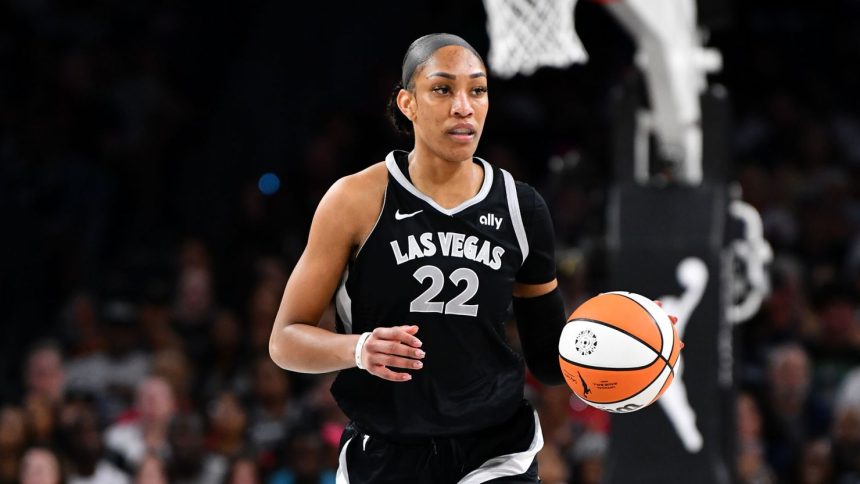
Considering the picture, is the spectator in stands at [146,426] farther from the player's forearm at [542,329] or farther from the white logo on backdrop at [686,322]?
the player's forearm at [542,329]

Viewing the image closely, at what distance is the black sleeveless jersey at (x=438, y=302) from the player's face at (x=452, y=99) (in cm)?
18

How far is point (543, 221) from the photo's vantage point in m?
3.88

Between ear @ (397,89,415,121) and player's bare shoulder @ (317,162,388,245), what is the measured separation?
0.20 metres

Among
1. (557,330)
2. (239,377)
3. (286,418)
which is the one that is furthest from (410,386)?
(239,377)

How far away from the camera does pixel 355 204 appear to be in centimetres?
370

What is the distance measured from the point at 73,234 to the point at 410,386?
809 cm

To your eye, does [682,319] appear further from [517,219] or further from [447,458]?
[447,458]

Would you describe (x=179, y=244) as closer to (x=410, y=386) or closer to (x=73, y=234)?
(x=73, y=234)

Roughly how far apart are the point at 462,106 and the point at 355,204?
0.41m

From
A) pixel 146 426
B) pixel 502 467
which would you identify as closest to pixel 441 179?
pixel 502 467

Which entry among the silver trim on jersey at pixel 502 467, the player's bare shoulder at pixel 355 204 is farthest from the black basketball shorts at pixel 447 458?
the player's bare shoulder at pixel 355 204

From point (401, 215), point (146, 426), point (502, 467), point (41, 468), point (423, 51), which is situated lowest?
point (146, 426)

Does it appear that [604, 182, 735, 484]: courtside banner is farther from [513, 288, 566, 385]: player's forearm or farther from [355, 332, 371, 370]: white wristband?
[355, 332, 371, 370]: white wristband

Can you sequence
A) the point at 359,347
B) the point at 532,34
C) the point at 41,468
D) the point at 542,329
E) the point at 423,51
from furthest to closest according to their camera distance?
the point at 41,468 → the point at 532,34 → the point at 542,329 → the point at 423,51 → the point at 359,347
